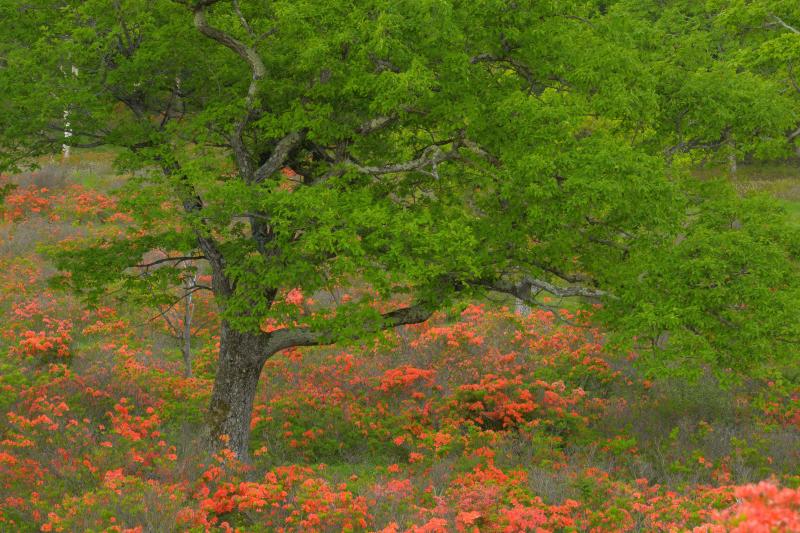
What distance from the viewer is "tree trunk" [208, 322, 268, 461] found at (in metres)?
13.6

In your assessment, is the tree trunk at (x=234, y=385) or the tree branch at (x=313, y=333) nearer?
the tree branch at (x=313, y=333)

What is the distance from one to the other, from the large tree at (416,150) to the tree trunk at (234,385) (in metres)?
0.04

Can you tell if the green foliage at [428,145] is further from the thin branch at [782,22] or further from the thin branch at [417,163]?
the thin branch at [782,22]

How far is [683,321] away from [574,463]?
12.9 feet

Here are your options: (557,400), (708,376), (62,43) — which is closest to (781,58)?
(708,376)

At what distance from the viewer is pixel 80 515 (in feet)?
30.1

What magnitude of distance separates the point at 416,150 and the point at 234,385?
5.24 metres

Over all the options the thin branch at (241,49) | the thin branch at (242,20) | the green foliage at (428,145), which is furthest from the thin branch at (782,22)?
the thin branch at (241,49)

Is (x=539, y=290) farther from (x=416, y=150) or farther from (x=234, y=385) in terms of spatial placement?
(x=234, y=385)

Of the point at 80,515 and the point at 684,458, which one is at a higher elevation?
the point at 80,515

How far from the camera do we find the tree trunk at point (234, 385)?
44.6ft

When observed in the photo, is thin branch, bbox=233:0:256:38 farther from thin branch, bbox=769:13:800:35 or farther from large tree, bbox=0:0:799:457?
thin branch, bbox=769:13:800:35

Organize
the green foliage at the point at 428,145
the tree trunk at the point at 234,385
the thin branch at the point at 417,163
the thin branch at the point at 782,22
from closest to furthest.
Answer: the green foliage at the point at 428,145 → the thin branch at the point at 417,163 → the tree trunk at the point at 234,385 → the thin branch at the point at 782,22

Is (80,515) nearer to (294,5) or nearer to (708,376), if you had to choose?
(294,5)
